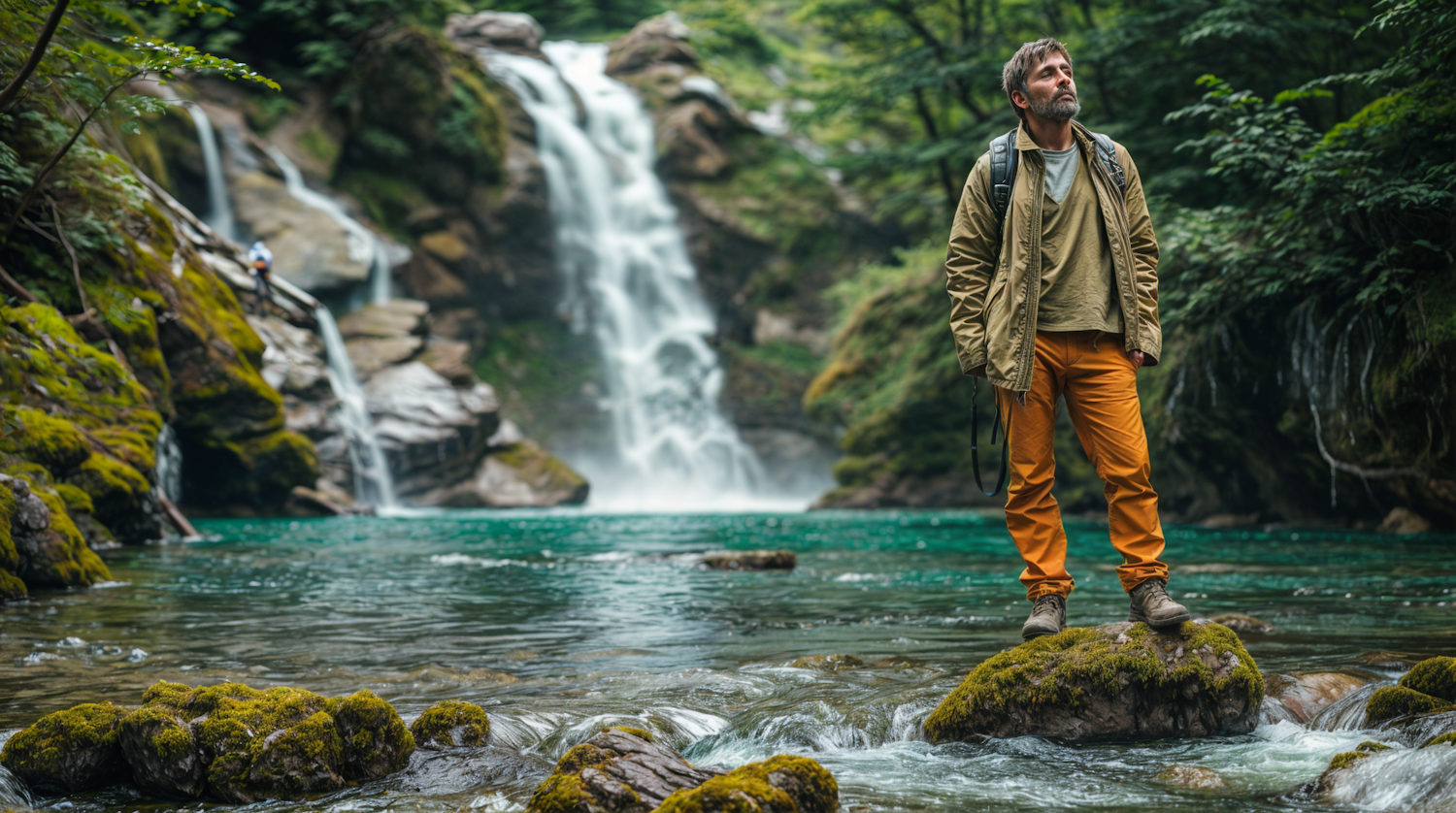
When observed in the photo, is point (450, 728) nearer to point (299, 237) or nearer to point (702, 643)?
point (702, 643)

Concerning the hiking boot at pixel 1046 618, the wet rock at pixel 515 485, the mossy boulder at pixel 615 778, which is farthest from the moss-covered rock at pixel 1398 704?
the wet rock at pixel 515 485

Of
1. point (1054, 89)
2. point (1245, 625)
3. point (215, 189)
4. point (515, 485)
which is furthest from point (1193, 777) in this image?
point (215, 189)

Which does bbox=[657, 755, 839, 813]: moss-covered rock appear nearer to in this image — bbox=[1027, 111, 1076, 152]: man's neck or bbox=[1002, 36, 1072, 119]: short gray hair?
bbox=[1027, 111, 1076, 152]: man's neck

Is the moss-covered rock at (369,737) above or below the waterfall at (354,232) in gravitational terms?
below

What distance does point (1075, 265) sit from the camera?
13.0 feet

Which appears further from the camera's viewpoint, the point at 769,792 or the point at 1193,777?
the point at 1193,777

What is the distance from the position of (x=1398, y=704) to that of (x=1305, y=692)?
21.7 inches

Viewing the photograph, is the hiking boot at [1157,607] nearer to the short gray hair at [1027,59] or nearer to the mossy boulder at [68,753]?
the short gray hair at [1027,59]

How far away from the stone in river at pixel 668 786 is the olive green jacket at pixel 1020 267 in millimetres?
1726

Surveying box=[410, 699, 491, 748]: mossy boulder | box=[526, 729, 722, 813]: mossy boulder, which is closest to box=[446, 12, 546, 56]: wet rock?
box=[410, 699, 491, 748]: mossy boulder

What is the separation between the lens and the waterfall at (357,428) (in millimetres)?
21458

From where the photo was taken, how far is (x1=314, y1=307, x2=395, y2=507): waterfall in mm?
21458

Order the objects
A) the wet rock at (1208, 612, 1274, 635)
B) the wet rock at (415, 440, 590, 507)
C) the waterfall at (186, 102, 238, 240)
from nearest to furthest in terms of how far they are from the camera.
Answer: the wet rock at (1208, 612, 1274, 635), the wet rock at (415, 440, 590, 507), the waterfall at (186, 102, 238, 240)

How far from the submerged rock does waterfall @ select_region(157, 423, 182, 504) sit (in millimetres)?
12352
